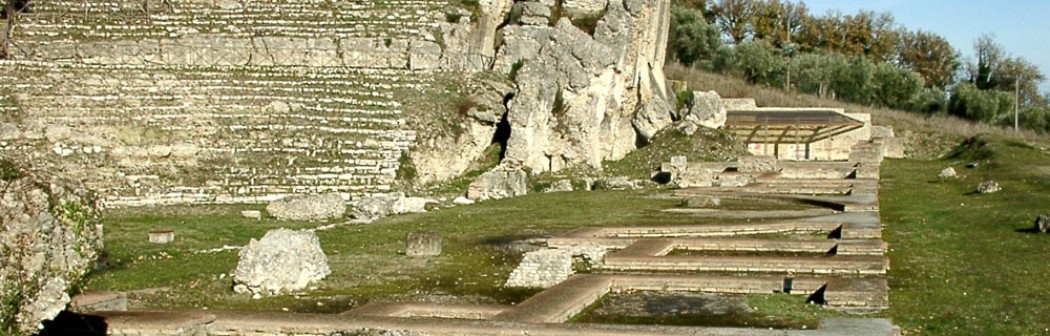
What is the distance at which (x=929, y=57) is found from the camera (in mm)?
98125

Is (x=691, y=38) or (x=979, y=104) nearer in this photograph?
(x=979, y=104)

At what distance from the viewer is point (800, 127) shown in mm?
58000

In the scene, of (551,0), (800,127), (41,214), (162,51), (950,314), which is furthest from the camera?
(800,127)

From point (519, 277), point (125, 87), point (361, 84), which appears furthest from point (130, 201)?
point (519, 277)

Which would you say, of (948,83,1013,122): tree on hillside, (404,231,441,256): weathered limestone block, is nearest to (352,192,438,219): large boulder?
(404,231,441,256): weathered limestone block

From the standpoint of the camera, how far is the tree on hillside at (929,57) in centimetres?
9719

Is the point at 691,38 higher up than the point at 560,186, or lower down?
higher up

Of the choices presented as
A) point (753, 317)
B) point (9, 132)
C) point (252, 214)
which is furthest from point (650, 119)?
point (753, 317)

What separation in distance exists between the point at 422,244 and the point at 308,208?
762 cm

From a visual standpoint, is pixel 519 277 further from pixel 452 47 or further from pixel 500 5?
pixel 500 5

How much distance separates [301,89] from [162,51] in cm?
467

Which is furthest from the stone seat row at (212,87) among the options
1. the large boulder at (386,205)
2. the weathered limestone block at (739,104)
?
the weathered limestone block at (739,104)

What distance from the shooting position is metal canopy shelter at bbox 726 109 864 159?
2265 inches

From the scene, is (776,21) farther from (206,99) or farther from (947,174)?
(206,99)
